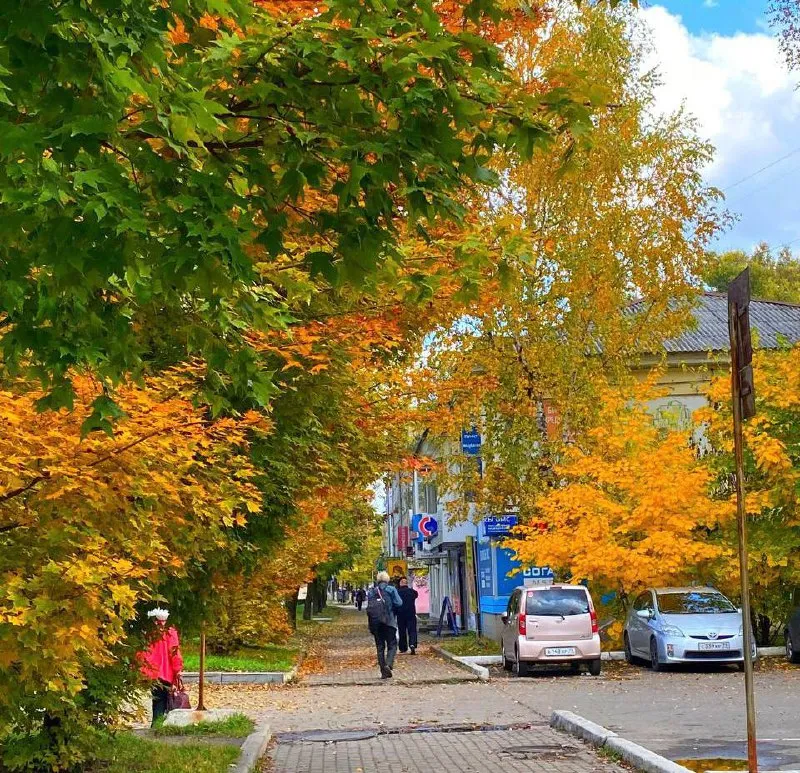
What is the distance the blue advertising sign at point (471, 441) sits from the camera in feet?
99.6

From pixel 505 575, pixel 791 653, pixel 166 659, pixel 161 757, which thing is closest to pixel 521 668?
pixel 791 653

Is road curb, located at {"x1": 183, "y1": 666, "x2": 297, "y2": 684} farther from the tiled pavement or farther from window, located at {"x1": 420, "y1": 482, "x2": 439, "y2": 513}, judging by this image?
window, located at {"x1": 420, "y1": 482, "x2": 439, "y2": 513}

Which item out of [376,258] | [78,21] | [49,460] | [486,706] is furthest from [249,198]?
[486,706]

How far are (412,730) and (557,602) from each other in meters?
9.59

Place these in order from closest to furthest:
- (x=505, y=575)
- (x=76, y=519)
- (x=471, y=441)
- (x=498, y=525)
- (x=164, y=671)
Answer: (x=76, y=519)
(x=164, y=671)
(x=471, y=441)
(x=498, y=525)
(x=505, y=575)

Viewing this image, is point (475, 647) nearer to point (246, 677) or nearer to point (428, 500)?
point (246, 677)

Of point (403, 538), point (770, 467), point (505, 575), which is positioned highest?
point (770, 467)

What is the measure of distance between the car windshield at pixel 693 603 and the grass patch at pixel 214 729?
440 inches

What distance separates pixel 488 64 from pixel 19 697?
499 centimetres

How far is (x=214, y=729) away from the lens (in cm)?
1350

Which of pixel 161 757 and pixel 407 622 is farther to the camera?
pixel 407 622

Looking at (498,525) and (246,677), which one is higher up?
(498,525)

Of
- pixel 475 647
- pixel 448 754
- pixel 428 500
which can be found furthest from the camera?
pixel 428 500

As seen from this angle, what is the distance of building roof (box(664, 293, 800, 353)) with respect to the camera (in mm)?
43938
